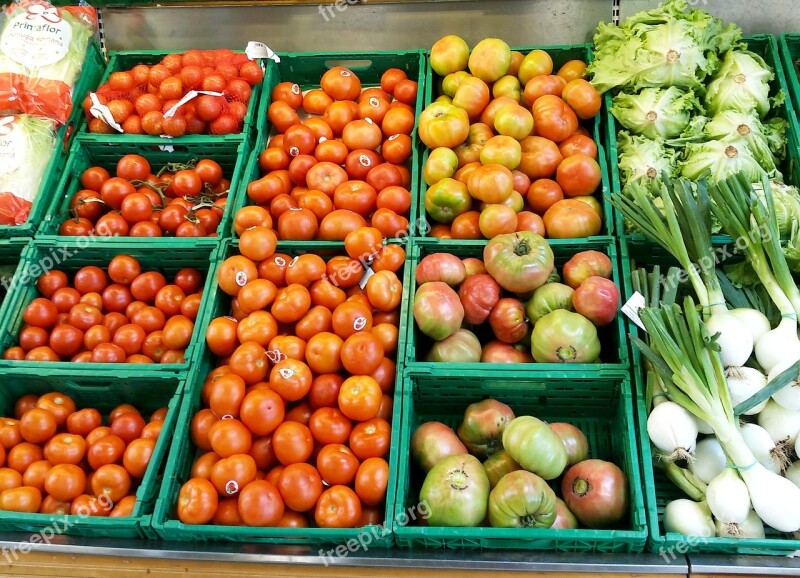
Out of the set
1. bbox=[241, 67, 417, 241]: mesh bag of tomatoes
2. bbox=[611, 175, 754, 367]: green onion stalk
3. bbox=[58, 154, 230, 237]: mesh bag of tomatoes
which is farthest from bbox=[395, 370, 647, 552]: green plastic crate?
bbox=[58, 154, 230, 237]: mesh bag of tomatoes

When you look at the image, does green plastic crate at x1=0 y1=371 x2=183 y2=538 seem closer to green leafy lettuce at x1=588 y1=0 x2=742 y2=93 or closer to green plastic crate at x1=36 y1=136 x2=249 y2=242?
green plastic crate at x1=36 y1=136 x2=249 y2=242

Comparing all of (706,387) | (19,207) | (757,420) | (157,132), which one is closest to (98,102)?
(157,132)

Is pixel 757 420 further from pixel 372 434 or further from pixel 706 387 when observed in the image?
pixel 372 434

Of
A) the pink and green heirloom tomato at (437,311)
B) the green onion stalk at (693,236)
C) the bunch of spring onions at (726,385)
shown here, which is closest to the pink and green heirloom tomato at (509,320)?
the pink and green heirloom tomato at (437,311)

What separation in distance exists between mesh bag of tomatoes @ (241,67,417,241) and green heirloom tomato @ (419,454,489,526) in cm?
111

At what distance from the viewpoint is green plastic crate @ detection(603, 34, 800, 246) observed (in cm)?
280

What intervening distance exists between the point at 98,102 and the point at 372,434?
90.4 inches

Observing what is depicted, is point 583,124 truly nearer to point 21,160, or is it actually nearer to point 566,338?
point 566,338

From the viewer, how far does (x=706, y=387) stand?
2035mm

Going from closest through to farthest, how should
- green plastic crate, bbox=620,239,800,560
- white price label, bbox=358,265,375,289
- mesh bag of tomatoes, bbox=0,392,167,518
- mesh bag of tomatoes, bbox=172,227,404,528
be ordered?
green plastic crate, bbox=620,239,800,560
mesh bag of tomatoes, bbox=172,227,404,528
mesh bag of tomatoes, bbox=0,392,167,518
white price label, bbox=358,265,375,289

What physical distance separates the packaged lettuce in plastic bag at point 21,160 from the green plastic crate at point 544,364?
1.91 meters

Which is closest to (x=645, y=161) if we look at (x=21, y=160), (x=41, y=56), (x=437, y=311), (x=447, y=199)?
(x=447, y=199)

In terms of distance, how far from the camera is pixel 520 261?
7.93 feet

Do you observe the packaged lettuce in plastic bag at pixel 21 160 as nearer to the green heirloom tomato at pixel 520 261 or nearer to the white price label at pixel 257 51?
the white price label at pixel 257 51
